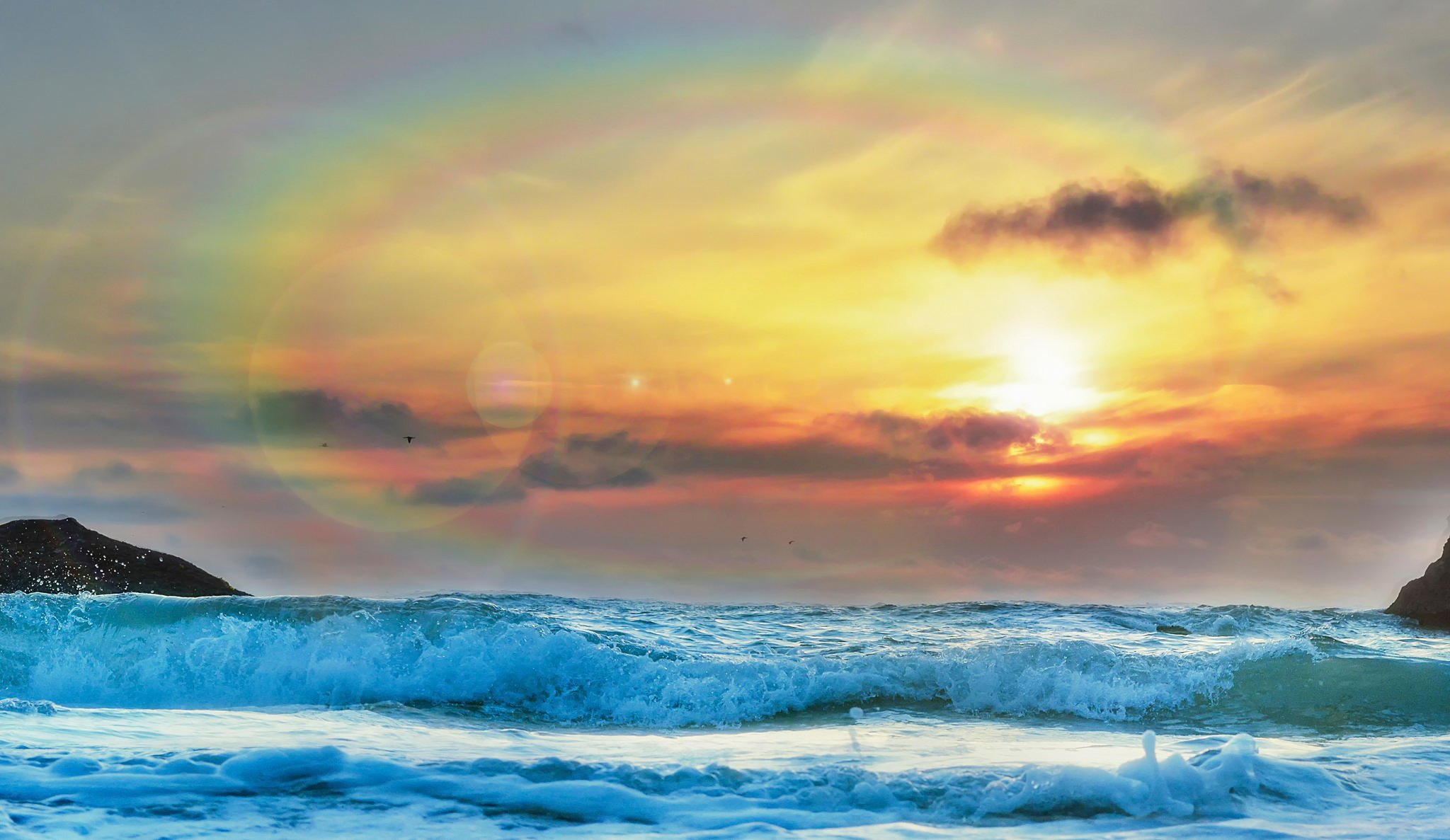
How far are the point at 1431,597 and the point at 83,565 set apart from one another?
125 feet

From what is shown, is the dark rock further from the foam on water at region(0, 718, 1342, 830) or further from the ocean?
the foam on water at region(0, 718, 1342, 830)

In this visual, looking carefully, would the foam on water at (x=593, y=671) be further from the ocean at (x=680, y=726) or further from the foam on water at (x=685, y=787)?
the foam on water at (x=685, y=787)

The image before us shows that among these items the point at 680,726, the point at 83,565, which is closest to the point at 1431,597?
the point at 680,726

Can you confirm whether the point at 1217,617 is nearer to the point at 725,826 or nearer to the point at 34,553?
the point at 725,826

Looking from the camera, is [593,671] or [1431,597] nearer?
[593,671]

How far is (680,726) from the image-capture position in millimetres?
12703

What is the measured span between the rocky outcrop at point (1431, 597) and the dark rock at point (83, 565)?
112ft

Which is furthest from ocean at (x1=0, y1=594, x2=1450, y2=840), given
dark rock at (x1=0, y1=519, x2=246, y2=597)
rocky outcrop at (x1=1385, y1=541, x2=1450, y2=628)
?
dark rock at (x1=0, y1=519, x2=246, y2=597)

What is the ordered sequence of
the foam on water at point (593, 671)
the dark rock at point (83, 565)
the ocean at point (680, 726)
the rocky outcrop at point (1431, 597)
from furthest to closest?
the rocky outcrop at point (1431, 597) < the dark rock at point (83, 565) < the foam on water at point (593, 671) < the ocean at point (680, 726)

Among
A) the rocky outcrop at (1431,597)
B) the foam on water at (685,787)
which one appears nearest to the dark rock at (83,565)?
the foam on water at (685,787)

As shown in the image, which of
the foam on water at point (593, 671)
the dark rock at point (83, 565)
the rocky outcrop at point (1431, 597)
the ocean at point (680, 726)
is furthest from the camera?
the rocky outcrop at point (1431, 597)

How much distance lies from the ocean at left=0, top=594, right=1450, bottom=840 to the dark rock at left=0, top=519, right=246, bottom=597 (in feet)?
33.0

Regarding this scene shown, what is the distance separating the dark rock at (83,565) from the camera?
24.3 metres

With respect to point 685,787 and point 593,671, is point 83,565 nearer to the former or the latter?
point 593,671
